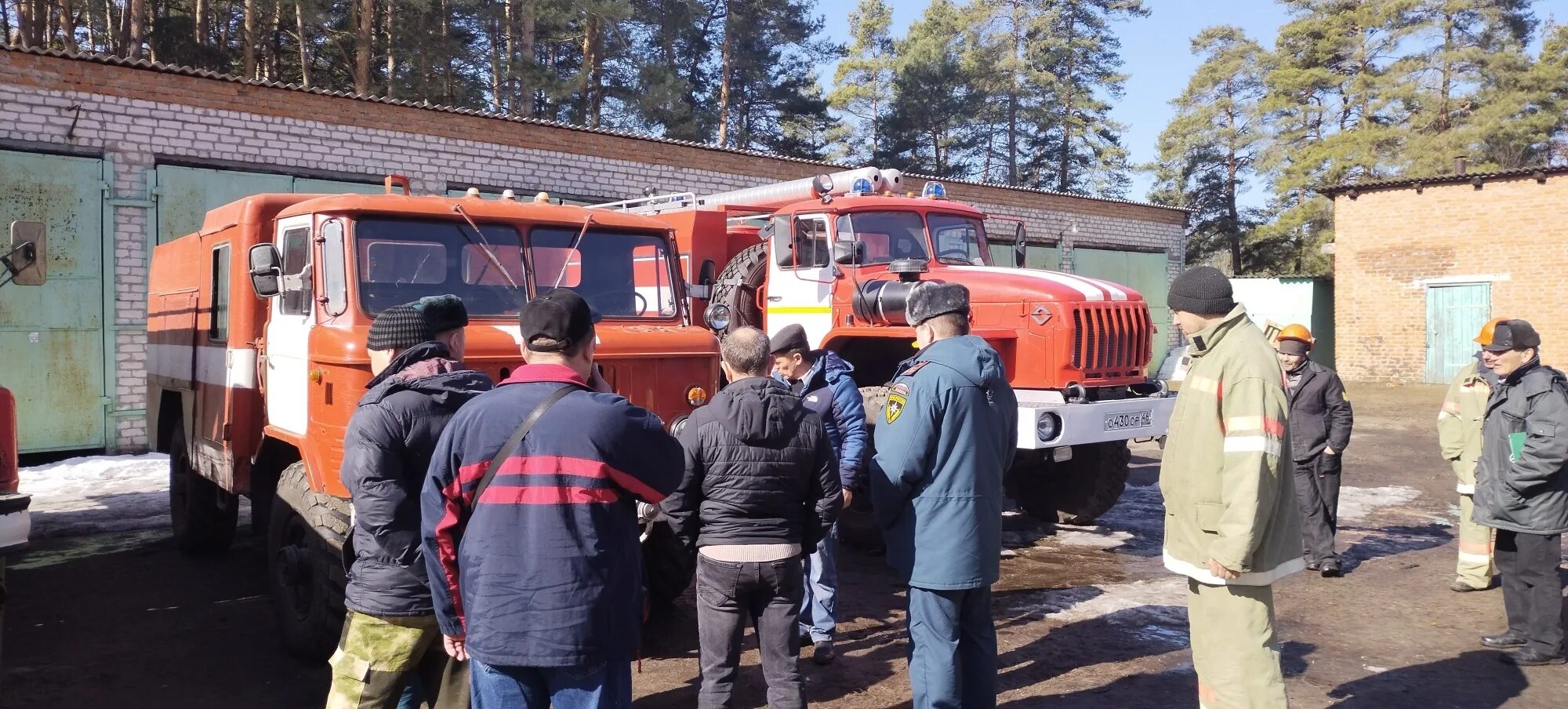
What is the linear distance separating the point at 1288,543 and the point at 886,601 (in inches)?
121

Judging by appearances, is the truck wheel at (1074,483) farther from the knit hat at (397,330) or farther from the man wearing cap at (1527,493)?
the knit hat at (397,330)

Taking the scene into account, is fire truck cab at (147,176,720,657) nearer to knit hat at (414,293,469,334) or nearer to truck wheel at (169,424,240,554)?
truck wheel at (169,424,240,554)

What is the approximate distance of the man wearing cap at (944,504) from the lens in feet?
11.8

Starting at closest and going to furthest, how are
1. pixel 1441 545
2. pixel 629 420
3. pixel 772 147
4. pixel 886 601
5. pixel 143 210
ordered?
1. pixel 629 420
2. pixel 886 601
3. pixel 1441 545
4. pixel 143 210
5. pixel 772 147

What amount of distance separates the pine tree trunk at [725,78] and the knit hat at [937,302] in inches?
993

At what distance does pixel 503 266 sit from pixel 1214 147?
131ft

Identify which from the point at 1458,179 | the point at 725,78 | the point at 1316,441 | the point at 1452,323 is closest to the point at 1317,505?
the point at 1316,441

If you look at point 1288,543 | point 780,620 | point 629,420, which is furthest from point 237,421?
point 1288,543

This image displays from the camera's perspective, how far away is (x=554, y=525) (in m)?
2.41

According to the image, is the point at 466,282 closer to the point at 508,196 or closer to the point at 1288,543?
the point at 508,196

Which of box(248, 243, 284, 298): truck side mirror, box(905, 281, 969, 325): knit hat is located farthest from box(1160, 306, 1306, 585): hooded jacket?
box(248, 243, 284, 298): truck side mirror

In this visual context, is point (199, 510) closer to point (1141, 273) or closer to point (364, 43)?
point (364, 43)

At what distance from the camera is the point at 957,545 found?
3588 mm

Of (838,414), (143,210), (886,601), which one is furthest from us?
(143,210)
